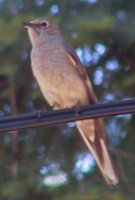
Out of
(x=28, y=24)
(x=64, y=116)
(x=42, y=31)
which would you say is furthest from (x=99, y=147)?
(x=64, y=116)

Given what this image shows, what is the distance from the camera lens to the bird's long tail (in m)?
6.62

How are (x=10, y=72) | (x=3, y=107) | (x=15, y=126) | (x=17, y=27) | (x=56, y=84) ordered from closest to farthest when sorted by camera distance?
(x=15, y=126)
(x=56, y=84)
(x=17, y=27)
(x=10, y=72)
(x=3, y=107)

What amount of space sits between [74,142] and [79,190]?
1.07m

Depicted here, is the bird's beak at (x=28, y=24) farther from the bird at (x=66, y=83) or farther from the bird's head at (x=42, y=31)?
the bird at (x=66, y=83)

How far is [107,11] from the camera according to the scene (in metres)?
8.38

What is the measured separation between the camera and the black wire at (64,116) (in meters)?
5.13

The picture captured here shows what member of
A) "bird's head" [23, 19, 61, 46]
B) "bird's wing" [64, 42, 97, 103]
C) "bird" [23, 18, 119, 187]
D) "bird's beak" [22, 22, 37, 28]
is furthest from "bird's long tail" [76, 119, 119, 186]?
"bird's beak" [22, 22, 37, 28]

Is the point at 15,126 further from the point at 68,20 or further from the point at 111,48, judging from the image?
the point at 111,48

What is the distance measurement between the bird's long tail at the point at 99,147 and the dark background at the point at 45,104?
834mm

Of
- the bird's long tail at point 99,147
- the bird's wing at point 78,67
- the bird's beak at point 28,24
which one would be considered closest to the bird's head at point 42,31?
the bird's beak at point 28,24

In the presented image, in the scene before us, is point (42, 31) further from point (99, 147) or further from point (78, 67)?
point (99, 147)

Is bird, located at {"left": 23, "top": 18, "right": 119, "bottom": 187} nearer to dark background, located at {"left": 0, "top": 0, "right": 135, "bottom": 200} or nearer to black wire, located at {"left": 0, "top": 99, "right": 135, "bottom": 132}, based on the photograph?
dark background, located at {"left": 0, "top": 0, "right": 135, "bottom": 200}

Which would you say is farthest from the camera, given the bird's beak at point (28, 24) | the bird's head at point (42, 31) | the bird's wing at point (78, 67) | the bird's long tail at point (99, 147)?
the bird's head at point (42, 31)

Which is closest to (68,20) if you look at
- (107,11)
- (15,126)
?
(107,11)
